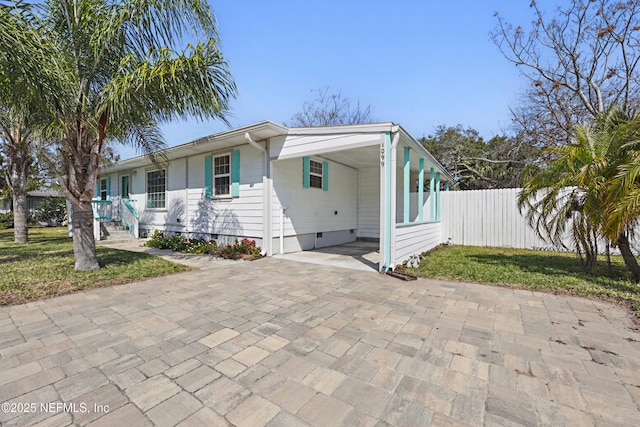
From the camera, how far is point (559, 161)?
511 centimetres

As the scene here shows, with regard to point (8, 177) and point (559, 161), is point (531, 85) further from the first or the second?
point (8, 177)

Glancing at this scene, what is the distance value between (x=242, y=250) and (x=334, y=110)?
48.3ft

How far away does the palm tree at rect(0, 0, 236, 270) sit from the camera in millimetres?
4578

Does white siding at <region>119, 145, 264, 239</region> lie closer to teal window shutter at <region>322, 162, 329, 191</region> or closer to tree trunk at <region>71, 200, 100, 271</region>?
teal window shutter at <region>322, 162, 329, 191</region>

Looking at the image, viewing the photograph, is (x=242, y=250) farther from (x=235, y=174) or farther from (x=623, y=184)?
(x=623, y=184)

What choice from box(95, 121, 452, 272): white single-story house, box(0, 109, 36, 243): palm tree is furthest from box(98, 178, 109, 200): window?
box(0, 109, 36, 243): palm tree

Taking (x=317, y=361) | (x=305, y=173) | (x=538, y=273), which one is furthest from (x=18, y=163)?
(x=538, y=273)

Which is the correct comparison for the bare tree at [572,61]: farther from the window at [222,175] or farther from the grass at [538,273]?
the window at [222,175]

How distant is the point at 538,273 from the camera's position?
5.43m

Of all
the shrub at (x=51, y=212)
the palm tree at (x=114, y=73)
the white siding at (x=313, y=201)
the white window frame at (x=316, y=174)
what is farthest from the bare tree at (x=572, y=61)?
the shrub at (x=51, y=212)

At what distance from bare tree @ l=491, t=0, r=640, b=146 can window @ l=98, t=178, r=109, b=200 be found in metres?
Result: 18.8

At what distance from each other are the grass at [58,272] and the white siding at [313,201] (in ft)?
9.57

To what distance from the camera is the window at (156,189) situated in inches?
408

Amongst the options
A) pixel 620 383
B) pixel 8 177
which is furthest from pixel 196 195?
pixel 620 383
